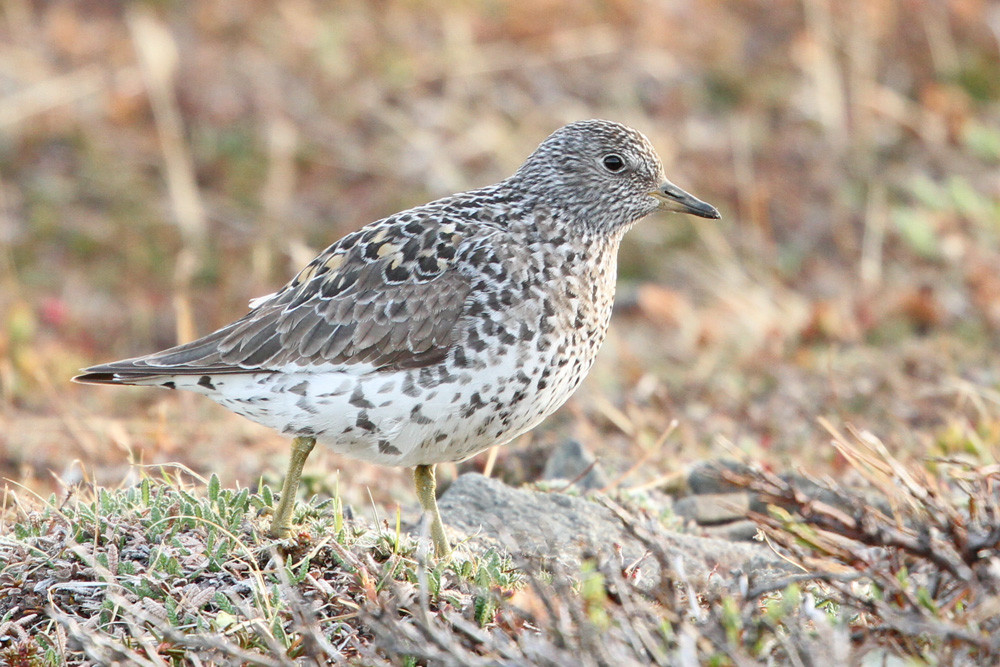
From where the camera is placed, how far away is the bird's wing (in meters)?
4.69

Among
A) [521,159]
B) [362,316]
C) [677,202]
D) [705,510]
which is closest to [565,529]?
[705,510]

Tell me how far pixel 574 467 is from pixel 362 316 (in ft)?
5.41

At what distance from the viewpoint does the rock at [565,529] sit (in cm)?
474

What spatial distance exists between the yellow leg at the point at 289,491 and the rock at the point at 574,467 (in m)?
1.51

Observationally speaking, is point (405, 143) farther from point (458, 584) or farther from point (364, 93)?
point (458, 584)

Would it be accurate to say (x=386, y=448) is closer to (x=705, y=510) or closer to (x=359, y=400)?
(x=359, y=400)

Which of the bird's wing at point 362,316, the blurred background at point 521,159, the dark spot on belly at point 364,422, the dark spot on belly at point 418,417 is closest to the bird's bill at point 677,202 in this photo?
the bird's wing at point 362,316

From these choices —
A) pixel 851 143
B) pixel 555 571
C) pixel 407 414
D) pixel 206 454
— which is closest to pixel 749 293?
pixel 851 143

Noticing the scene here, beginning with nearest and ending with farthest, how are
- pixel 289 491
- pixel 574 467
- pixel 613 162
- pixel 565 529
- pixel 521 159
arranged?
1. pixel 289 491
2. pixel 565 529
3. pixel 613 162
4. pixel 574 467
5. pixel 521 159

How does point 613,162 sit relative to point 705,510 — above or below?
above

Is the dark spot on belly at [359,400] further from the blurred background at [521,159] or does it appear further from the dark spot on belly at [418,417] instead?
the blurred background at [521,159]

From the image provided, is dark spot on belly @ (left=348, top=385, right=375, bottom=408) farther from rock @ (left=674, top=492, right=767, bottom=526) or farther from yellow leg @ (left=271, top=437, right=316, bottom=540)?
rock @ (left=674, top=492, right=767, bottom=526)

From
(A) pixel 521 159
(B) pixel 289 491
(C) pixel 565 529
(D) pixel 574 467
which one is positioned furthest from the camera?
(A) pixel 521 159

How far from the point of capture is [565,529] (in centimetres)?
493
